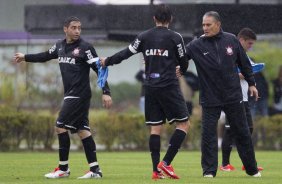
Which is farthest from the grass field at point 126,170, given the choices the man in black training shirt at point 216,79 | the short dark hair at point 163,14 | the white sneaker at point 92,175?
the short dark hair at point 163,14

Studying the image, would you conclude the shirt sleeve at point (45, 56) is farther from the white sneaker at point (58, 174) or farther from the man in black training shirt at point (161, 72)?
the white sneaker at point (58, 174)

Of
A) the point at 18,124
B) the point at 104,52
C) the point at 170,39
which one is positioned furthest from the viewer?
the point at 104,52

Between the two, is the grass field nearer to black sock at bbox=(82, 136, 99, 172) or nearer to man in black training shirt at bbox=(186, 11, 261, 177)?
black sock at bbox=(82, 136, 99, 172)

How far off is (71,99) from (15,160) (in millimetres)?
5459

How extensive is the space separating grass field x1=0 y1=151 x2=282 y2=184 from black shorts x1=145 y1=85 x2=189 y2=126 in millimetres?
807

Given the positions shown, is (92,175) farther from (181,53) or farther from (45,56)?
(181,53)

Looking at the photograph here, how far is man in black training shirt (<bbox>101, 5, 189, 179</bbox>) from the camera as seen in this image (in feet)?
42.6

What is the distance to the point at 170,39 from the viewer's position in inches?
510

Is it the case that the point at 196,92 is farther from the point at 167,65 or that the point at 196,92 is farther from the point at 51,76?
the point at 167,65

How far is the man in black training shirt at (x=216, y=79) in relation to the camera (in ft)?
43.4

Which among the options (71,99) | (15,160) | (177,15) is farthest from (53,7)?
(71,99)

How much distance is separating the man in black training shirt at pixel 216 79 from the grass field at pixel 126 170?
540mm

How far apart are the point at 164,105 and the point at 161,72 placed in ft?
1.46

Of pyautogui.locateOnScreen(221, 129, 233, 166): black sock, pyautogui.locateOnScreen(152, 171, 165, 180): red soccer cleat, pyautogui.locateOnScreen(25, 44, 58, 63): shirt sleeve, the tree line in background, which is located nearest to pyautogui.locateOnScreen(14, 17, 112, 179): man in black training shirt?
pyautogui.locateOnScreen(25, 44, 58, 63): shirt sleeve
